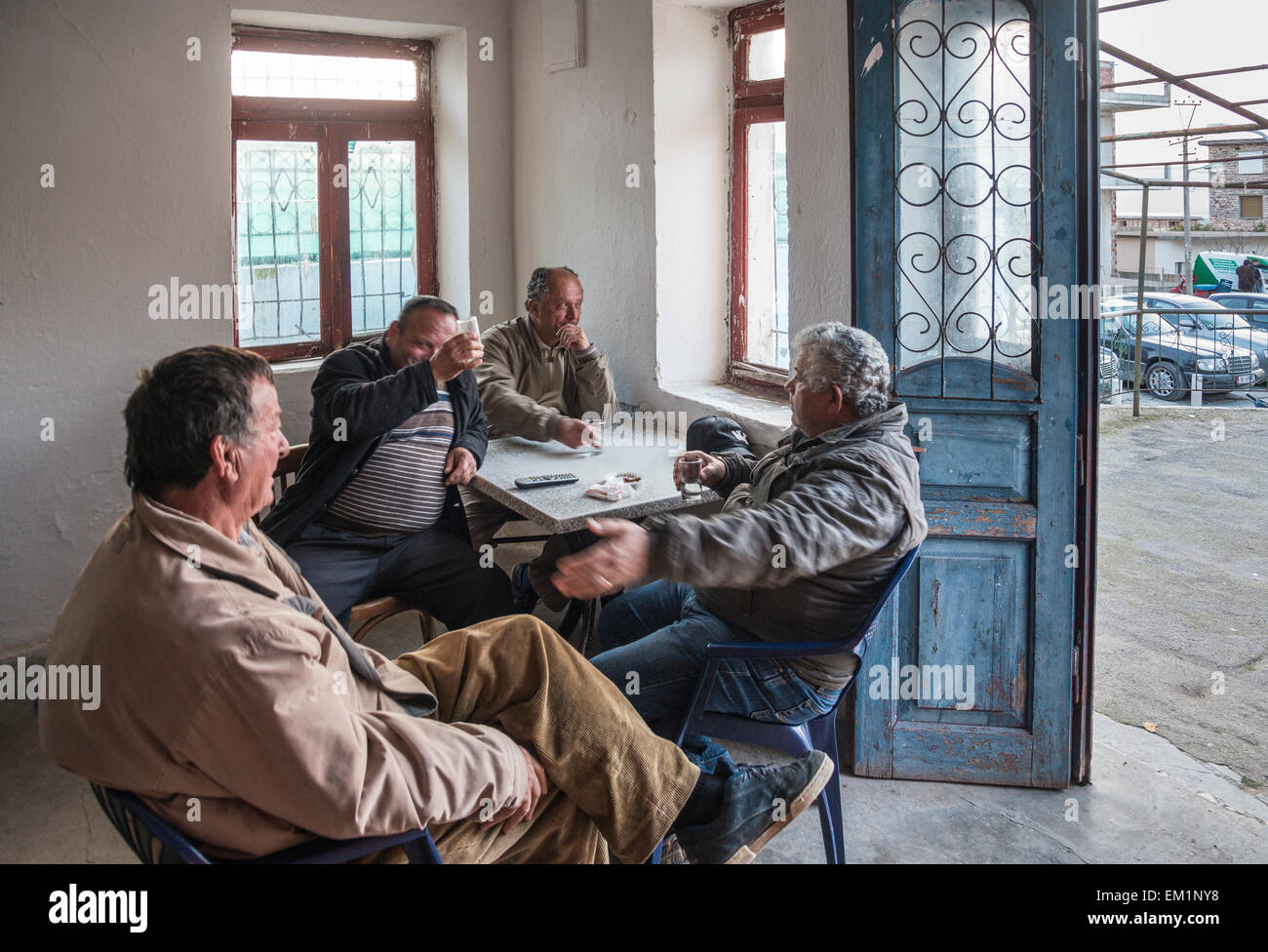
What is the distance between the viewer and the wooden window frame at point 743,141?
4.18 meters

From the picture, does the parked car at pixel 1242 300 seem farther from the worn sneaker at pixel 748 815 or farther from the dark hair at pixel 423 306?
the worn sneaker at pixel 748 815

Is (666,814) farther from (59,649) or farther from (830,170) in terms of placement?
(830,170)

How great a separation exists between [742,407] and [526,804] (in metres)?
2.38

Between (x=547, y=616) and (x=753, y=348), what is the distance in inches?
56.0

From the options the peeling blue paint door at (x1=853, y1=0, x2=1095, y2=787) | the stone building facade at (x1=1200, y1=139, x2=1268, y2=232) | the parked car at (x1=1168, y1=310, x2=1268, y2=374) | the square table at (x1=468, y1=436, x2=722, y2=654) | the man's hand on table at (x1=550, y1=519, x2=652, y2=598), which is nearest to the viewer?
the man's hand on table at (x1=550, y1=519, x2=652, y2=598)

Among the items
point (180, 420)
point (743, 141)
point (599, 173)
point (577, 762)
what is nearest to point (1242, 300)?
point (743, 141)

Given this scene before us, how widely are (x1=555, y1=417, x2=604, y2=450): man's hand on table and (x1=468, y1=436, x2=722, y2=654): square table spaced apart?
0.10ft

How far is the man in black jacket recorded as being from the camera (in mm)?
3213

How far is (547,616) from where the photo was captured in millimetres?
4617

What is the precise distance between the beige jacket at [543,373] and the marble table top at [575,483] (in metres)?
0.25

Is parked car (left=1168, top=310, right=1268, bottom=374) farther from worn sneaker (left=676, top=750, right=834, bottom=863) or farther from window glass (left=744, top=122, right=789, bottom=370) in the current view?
worn sneaker (left=676, top=750, right=834, bottom=863)

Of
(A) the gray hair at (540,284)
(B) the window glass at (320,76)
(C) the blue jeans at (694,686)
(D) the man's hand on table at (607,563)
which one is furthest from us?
(B) the window glass at (320,76)

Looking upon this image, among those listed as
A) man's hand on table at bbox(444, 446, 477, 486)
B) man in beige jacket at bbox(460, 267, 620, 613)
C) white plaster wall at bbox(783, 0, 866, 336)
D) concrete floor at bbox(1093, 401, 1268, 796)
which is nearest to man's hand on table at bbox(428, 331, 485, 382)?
man's hand on table at bbox(444, 446, 477, 486)

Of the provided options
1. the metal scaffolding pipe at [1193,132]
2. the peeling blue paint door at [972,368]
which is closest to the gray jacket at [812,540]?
the peeling blue paint door at [972,368]
